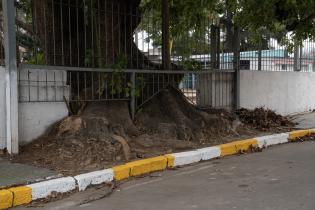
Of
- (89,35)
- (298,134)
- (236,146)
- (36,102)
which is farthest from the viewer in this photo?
(298,134)

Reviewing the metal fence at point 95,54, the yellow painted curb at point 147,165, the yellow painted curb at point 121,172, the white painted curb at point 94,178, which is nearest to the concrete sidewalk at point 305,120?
the metal fence at point 95,54

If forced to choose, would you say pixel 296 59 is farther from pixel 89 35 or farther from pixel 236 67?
pixel 89 35

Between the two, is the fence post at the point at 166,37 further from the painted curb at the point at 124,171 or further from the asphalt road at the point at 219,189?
the asphalt road at the point at 219,189

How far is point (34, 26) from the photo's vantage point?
313 inches

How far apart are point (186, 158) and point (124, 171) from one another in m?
1.38

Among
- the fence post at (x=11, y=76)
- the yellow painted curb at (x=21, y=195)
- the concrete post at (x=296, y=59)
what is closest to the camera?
the yellow painted curb at (x=21, y=195)

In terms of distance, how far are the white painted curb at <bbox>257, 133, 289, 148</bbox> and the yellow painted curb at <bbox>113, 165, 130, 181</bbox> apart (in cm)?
360

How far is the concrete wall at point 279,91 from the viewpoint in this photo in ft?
40.8

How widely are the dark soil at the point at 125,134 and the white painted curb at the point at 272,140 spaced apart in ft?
1.55

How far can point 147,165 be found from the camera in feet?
22.8

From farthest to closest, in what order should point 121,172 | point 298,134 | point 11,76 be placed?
point 298,134 → point 11,76 → point 121,172

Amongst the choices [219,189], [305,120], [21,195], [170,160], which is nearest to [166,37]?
[170,160]

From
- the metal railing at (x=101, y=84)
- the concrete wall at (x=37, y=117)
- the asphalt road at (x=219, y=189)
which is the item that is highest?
the metal railing at (x=101, y=84)

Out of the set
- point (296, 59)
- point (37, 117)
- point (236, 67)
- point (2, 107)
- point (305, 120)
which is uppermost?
point (296, 59)
